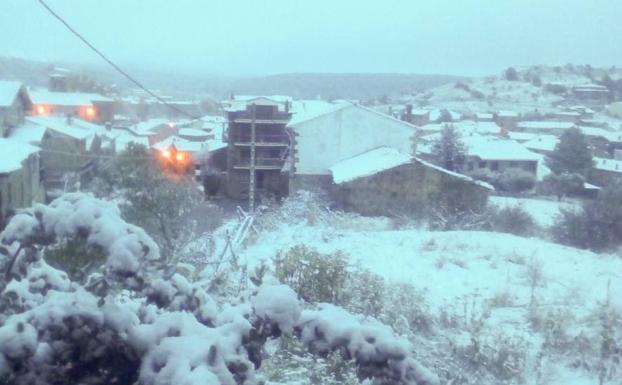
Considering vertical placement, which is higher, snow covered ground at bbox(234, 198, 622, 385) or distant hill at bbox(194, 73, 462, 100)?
distant hill at bbox(194, 73, 462, 100)

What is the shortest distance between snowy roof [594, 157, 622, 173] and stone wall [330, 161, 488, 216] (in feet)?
4.80

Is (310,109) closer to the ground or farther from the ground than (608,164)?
farther from the ground

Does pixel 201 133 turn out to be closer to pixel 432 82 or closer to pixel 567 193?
pixel 432 82

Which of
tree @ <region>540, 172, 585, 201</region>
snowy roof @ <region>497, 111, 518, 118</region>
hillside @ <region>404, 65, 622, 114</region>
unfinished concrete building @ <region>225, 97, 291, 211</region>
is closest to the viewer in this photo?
tree @ <region>540, 172, 585, 201</region>

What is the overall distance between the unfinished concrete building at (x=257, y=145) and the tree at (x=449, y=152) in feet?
7.94

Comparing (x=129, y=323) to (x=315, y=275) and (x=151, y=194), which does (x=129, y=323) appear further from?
(x=151, y=194)

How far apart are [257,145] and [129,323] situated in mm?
10002

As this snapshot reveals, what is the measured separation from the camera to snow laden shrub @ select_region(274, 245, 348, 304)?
154 inches

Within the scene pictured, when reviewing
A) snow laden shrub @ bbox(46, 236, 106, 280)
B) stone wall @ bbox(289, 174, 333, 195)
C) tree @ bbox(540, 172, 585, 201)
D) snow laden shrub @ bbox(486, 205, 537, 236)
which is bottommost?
stone wall @ bbox(289, 174, 333, 195)

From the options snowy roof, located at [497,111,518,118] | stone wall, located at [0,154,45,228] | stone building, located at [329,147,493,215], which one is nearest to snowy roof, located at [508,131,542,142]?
snowy roof, located at [497,111,518,118]

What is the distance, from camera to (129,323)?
1.29 meters

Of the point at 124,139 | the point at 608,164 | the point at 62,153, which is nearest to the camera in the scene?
the point at 62,153

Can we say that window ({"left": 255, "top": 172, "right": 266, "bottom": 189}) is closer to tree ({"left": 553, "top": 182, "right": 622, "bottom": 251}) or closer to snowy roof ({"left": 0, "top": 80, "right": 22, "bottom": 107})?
snowy roof ({"left": 0, "top": 80, "right": 22, "bottom": 107})

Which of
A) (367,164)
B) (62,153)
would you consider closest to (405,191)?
(367,164)
